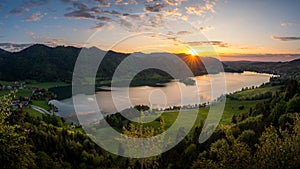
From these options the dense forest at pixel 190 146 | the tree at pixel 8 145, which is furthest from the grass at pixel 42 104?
the tree at pixel 8 145

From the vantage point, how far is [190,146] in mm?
38375

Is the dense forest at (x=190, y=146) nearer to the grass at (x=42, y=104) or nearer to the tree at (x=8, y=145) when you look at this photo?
the tree at (x=8, y=145)

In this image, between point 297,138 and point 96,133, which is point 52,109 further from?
point 297,138

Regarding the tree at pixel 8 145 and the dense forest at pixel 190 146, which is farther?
the dense forest at pixel 190 146

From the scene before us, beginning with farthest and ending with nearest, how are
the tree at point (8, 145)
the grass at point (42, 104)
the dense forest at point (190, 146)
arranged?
the grass at point (42, 104), the dense forest at point (190, 146), the tree at point (8, 145)

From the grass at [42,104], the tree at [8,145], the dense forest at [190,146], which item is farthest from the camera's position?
the grass at [42,104]

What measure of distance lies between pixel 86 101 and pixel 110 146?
6431cm

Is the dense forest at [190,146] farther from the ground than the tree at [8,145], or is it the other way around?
the tree at [8,145]

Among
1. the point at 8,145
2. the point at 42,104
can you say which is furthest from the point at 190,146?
the point at 42,104

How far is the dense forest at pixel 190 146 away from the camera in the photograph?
10.4 meters

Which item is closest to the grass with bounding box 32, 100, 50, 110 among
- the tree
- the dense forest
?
the dense forest

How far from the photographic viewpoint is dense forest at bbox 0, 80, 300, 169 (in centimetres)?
1041

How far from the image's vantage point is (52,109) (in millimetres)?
98312

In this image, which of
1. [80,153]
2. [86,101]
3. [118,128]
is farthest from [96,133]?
[86,101]
